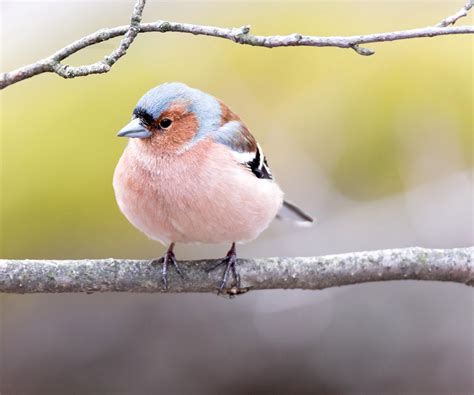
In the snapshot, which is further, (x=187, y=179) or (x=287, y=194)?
(x=287, y=194)

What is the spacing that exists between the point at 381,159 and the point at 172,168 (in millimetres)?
2036

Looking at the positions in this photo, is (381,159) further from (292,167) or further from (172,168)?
(172,168)

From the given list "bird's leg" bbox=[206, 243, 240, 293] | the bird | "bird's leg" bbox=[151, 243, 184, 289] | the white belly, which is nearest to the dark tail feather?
the bird

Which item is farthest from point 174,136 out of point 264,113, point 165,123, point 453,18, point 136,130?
point 264,113

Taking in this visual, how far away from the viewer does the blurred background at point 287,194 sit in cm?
399

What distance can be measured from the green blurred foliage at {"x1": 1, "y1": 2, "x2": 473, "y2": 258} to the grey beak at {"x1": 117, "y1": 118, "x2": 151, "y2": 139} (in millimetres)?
1380

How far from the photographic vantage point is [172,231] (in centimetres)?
285

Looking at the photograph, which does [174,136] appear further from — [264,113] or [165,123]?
[264,113]

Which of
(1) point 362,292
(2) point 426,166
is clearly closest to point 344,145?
(2) point 426,166

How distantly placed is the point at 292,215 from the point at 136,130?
1.09 meters

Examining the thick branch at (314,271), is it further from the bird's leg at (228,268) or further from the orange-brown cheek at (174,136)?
the orange-brown cheek at (174,136)

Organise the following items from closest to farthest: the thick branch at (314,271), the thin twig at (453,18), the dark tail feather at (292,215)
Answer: the thin twig at (453,18) → the thick branch at (314,271) → the dark tail feather at (292,215)

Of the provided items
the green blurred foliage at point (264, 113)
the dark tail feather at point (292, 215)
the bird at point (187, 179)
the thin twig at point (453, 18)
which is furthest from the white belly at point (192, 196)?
the green blurred foliage at point (264, 113)

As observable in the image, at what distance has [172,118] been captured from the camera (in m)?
3.01
